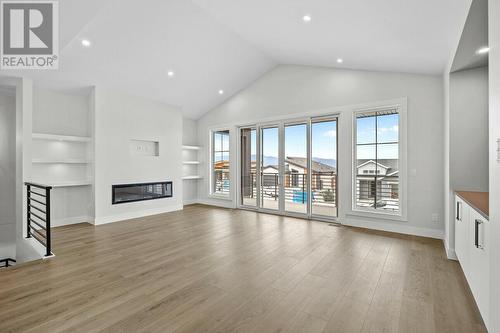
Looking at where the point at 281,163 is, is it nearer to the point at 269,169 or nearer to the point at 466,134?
the point at 269,169

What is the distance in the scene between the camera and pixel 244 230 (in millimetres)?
4621

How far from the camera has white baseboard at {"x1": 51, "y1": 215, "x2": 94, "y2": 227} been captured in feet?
16.5

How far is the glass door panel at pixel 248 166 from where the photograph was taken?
6633 mm

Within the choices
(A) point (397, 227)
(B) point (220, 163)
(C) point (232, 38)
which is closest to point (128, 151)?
(B) point (220, 163)

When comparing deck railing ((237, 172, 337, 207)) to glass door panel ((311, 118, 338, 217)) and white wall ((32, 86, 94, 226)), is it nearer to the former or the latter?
glass door panel ((311, 118, 338, 217))

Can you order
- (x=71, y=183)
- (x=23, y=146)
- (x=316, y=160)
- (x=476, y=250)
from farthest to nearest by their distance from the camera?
(x=316, y=160), (x=71, y=183), (x=23, y=146), (x=476, y=250)

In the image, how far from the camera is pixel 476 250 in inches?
82.4

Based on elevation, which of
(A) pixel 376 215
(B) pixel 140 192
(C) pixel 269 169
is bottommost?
(A) pixel 376 215

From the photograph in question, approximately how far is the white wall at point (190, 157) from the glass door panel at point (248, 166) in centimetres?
175

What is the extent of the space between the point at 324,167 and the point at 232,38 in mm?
3275

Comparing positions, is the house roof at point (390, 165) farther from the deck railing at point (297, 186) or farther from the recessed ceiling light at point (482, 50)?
A: the recessed ceiling light at point (482, 50)

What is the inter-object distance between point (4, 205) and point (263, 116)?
5.98 metres

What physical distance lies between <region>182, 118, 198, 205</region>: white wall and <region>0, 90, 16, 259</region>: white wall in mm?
3764

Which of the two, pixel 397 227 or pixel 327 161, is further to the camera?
pixel 327 161
